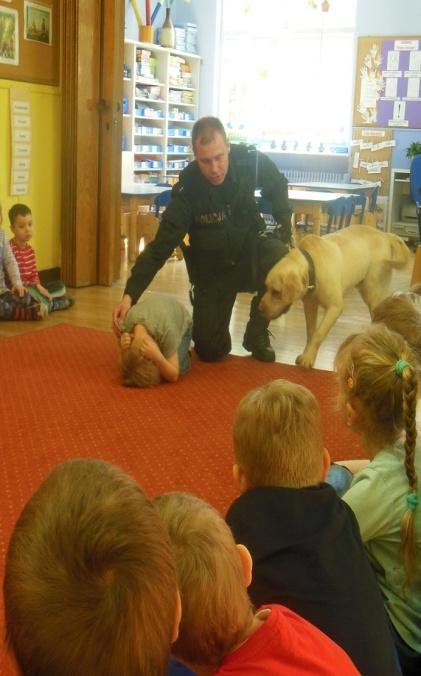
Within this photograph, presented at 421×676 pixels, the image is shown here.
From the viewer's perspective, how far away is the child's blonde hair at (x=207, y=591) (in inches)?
32.4


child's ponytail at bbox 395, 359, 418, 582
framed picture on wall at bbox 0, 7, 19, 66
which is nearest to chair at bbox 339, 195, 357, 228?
framed picture on wall at bbox 0, 7, 19, 66

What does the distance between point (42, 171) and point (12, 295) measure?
1.21 metres

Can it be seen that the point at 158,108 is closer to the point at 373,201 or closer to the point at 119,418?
the point at 373,201

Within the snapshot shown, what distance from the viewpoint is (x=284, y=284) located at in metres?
3.56

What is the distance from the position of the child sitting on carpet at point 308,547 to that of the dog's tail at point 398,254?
2.73m

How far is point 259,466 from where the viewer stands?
1266mm

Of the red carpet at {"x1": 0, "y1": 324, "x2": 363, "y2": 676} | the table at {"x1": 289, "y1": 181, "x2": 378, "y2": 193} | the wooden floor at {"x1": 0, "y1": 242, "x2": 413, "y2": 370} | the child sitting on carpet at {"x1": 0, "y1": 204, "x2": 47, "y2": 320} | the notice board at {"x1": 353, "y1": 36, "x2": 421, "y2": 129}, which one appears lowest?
the red carpet at {"x1": 0, "y1": 324, "x2": 363, "y2": 676}

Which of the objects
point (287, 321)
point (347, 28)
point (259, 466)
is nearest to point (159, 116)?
point (347, 28)

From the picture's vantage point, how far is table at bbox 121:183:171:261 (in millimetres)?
6957

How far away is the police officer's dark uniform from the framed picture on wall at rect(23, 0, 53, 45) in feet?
6.31

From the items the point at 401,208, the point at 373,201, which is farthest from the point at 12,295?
the point at 401,208

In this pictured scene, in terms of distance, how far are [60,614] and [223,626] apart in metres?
0.29

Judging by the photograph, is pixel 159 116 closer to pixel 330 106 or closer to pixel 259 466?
pixel 330 106

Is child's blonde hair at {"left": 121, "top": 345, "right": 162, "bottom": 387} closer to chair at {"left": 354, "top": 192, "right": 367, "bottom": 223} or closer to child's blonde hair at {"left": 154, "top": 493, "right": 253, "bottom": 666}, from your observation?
child's blonde hair at {"left": 154, "top": 493, "right": 253, "bottom": 666}
